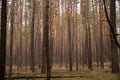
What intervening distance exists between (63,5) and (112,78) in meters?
31.1

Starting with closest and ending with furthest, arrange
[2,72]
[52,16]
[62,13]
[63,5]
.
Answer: [2,72] < [52,16] < [63,5] < [62,13]

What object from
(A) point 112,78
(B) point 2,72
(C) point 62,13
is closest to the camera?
(B) point 2,72

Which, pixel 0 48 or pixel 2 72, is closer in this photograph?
pixel 2 72

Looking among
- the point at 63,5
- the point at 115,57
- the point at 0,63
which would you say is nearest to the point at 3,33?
the point at 0,63

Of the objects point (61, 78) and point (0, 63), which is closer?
point (0, 63)

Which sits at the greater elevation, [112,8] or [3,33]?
[112,8]

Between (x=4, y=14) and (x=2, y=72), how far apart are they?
9.83 ft

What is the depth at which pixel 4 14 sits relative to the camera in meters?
10.5

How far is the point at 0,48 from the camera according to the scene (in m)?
10.5

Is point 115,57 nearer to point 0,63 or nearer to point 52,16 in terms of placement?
point 0,63

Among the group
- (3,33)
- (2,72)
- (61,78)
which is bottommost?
(61,78)

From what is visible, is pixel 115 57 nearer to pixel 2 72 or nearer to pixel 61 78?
pixel 61 78

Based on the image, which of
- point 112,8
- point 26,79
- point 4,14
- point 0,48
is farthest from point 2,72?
point 112,8

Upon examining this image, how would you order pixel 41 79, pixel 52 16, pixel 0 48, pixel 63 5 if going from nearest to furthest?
1. pixel 0 48
2. pixel 41 79
3. pixel 52 16
4. pixel 63 5
